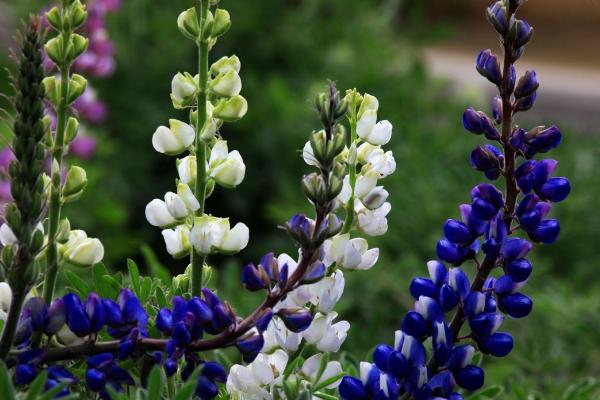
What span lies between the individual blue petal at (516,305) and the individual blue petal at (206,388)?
24 cm

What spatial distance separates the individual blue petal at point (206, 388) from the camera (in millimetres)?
770

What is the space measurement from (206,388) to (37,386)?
0.13 metres

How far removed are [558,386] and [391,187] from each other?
57.5 inches

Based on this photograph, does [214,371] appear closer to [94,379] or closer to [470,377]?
[94,379]

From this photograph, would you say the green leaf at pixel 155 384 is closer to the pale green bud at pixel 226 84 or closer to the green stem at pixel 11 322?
the green stem at pixel 11 322

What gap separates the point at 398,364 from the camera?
2.63 feet

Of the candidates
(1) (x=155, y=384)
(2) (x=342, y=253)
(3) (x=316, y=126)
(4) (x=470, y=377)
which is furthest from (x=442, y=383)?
(3) (x=316, y=126)

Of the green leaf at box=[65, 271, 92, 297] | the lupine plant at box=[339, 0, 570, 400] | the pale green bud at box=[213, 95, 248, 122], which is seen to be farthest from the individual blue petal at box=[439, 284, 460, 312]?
the green leaf at box=[65, 271, 92, 297]

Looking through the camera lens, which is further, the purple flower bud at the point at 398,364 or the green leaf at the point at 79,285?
the green leaf at the point at 79,285

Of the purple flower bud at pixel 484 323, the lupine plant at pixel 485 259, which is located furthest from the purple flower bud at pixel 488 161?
the purple flower bud at pixel 484 323

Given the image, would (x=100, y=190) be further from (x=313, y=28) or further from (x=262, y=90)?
(x=313, y=28)

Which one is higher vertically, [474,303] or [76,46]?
[76,46]

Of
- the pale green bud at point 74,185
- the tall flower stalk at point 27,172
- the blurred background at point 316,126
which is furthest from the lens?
the blurred background at point 316,126

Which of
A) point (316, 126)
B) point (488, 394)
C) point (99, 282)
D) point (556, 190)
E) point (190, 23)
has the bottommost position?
point (316, 126)
